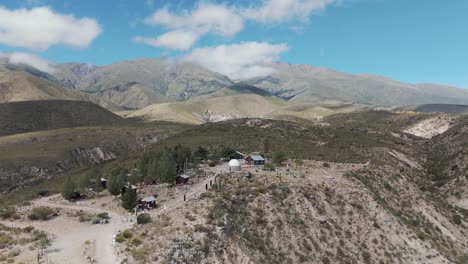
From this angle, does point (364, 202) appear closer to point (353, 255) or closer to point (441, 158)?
point (353, 255)

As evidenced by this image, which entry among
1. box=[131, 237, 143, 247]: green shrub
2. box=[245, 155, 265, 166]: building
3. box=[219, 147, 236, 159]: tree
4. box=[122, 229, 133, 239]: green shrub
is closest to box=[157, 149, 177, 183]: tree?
box=[245, 155, 265, 166]: building

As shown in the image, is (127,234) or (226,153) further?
(226,153)

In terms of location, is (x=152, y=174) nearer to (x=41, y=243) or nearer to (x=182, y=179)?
(x=182, y=179)

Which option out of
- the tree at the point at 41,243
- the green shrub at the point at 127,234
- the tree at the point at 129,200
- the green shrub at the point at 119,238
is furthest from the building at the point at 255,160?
the tree at the point at 41,243

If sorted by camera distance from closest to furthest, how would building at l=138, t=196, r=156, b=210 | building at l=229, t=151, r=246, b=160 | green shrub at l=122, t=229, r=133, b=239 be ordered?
green shrub at l=122, t=229, r=133, b=239 → building at l=138, t=196, r=156, b=210 → building at l=229, t=151, r=246, b=160

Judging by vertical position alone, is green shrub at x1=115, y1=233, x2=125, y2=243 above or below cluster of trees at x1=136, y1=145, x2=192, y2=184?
below

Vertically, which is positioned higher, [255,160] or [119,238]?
[255,160]

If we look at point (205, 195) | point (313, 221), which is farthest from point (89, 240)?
point (313, 221)

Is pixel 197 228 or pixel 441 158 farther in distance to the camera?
pixel 441 158

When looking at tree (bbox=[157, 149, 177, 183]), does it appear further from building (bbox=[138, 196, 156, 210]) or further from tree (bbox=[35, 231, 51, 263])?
tree (bbox=[35, 231, 51, 263])

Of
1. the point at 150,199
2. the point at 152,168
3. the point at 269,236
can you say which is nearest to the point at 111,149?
the point at 152,168

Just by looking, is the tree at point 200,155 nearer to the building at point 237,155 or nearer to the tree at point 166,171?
the building at point 237,155
